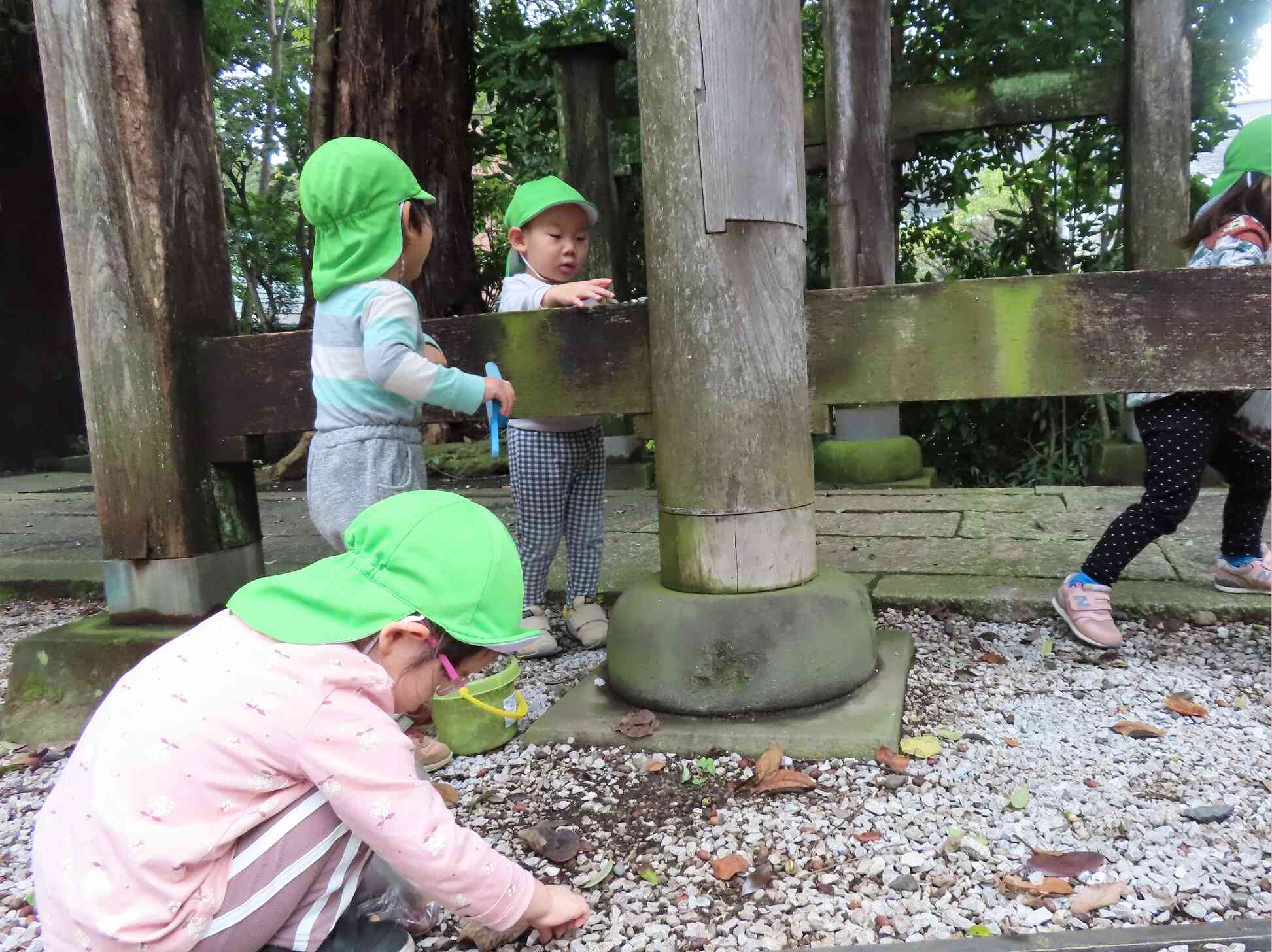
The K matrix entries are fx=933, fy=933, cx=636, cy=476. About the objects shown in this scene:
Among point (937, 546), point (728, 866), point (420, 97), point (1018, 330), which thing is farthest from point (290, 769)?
point (420, 97)

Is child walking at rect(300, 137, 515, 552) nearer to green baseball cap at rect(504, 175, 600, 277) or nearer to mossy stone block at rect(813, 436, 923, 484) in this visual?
green baseball cap at rect(504, 175, 600, 277)

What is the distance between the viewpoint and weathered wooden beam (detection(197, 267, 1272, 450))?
1.99m

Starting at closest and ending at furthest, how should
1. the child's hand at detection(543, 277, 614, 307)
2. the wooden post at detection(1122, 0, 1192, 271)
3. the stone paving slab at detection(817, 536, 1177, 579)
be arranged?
the child's hand at detection(543, 277, 614, 307), the stone paving slab at detection(817, 536, 1177, 579), the wooden post at detection(1122, 0, 1192, 271)

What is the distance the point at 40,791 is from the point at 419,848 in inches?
54.2

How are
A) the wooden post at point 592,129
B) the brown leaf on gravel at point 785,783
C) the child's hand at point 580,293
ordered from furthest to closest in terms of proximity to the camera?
1. the wooden post at point 592,129
2. the child's hand at point 580,293
3. the brown leaf on gravel at point 785,783

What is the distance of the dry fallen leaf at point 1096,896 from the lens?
54.6 inches

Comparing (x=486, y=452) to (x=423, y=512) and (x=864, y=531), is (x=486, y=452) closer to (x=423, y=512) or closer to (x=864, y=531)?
(x=864, y=531)

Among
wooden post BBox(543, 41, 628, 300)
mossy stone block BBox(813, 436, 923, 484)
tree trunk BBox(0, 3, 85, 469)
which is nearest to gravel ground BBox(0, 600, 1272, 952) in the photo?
mossy stone block BBox(813, 436, 923, 484)

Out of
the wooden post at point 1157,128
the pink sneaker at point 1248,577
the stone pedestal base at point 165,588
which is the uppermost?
the wooden post at point 1157,128

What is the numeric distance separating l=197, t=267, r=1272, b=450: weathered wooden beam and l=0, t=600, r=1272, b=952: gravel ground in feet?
2.40

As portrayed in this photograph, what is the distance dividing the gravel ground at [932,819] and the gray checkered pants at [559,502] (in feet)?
1.89

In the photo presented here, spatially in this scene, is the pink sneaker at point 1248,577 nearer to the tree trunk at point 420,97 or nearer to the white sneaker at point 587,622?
the white sneaker at point 587,622

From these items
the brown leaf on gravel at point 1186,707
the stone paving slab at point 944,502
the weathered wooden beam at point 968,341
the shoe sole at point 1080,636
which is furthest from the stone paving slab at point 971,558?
the weathered wooden beam at point 968,341

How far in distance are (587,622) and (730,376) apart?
1.15 metres
